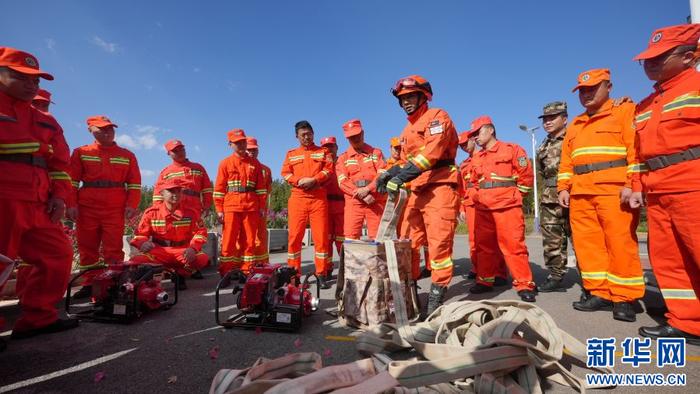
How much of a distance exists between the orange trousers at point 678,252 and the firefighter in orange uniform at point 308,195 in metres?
3.68

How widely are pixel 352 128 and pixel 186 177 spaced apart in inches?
127

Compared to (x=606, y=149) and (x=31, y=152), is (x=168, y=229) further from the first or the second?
(x=606, y=149)

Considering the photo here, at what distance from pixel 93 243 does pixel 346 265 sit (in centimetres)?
382

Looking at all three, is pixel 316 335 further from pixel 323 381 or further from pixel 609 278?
pixel 609 278

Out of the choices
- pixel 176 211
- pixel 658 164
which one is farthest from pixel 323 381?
pixel 176 211


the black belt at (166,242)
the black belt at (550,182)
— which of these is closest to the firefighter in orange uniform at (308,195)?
the black belt at (166,242)

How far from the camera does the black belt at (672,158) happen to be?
242cm

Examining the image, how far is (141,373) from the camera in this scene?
6.61 feet

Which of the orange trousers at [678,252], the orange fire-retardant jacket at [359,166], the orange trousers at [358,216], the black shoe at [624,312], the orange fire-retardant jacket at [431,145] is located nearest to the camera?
the orange trousers at [678,252]

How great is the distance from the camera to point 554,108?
4578 millimetres

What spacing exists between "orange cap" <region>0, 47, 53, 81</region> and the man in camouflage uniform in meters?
5.83

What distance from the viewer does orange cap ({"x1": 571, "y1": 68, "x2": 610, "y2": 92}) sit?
10.6 feet

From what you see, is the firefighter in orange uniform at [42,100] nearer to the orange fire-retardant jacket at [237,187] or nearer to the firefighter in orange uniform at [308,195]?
the orange fire-retardant jacket at [237,187]

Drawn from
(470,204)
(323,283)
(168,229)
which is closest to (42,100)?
(168,229)
